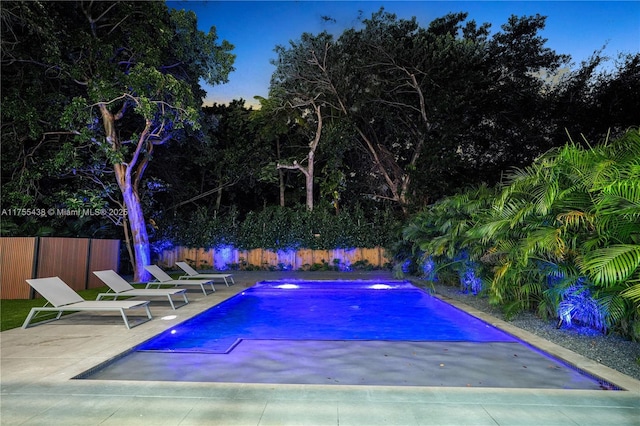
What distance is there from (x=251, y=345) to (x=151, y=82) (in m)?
8.89

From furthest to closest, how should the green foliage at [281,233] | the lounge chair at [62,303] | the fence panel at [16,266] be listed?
the green foliage at [281,233], the fence panel at [16,266], the lounge chair at [62,303]

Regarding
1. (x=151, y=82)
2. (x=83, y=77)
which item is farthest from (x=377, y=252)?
(x=83, y=77)

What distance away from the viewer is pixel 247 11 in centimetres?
1254

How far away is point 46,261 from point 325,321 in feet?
24.4

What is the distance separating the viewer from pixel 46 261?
10.0 meters

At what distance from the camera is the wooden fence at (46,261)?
943cm

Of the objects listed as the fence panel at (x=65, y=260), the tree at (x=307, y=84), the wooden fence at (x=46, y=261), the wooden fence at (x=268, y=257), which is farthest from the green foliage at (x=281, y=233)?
the fence panel at (x=65, y=260)

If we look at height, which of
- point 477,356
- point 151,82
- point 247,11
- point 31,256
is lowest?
point 477,356

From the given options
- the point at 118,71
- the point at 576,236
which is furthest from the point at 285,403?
the point at 118,71

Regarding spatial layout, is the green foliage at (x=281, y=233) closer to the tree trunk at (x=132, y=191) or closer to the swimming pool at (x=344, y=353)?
the tree trunk at (x=132, y=191)

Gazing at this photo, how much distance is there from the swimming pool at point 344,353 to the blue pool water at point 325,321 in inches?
0.8

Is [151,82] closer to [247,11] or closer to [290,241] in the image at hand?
[247,11]

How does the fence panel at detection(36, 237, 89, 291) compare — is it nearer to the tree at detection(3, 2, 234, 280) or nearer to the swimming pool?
the tree at detection(3, 2, 234, 280)

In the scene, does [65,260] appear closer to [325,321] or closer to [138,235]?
[138,235]
